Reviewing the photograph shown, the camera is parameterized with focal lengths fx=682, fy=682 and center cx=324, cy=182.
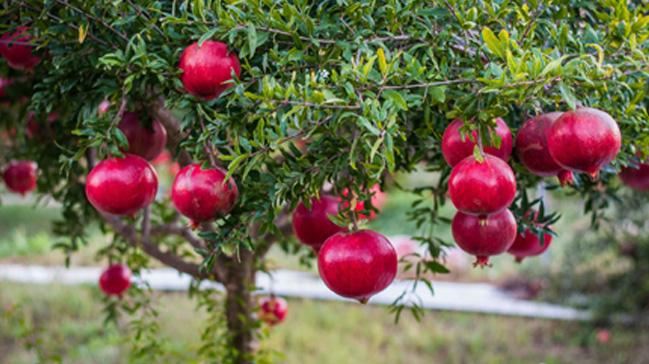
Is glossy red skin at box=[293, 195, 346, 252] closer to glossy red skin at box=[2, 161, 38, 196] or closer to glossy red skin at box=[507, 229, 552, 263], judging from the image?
glossy red skin at box=[507, 229, 552, 263]

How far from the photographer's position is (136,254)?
2.19m

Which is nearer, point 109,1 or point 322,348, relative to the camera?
point 109,1

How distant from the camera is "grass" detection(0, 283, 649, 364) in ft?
14.4

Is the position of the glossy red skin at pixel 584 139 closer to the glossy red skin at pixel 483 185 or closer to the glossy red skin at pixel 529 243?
the glossy red skin at pixel 483 185

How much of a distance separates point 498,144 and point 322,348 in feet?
11.9

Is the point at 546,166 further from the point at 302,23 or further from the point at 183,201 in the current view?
the point at 183,201

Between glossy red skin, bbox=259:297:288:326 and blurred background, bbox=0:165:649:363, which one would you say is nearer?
glossy red skin, bbox=259:297:288:326

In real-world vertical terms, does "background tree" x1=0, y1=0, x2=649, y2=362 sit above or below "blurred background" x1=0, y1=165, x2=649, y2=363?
above

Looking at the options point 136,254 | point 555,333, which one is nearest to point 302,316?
point 555,333

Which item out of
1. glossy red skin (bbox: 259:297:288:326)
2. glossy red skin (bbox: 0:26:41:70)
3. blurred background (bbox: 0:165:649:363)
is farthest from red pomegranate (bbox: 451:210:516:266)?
blurred background (bbox: 0:165:649:363)

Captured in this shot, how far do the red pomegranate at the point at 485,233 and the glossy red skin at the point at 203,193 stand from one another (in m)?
0.43

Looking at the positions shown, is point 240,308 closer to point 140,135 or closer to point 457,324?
point 140,135

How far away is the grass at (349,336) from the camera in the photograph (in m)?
4.39

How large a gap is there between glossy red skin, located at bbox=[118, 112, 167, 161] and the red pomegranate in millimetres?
676
